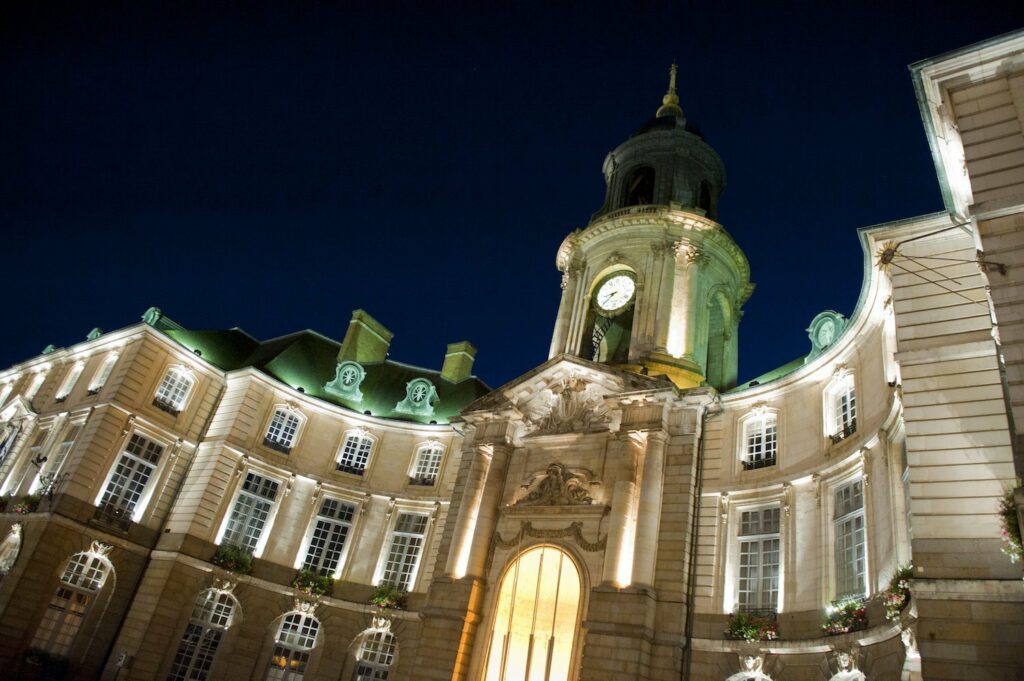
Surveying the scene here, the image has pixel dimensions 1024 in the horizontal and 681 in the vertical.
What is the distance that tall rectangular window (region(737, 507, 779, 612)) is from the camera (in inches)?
747

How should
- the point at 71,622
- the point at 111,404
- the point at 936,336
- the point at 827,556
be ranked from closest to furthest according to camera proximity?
the point at 936,336 < the point at 827,556 < the point at 71,622 < the point at 111,404

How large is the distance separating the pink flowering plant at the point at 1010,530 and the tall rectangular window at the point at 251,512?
22.6m

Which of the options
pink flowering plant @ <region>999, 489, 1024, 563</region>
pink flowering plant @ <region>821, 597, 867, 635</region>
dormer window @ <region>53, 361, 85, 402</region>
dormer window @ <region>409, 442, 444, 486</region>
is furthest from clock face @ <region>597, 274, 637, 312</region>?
dormer window @ <region>53, 361, 85, 402</region>

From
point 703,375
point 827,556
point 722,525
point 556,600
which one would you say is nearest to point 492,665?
point 556,600

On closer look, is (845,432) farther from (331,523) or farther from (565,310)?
(331,523)

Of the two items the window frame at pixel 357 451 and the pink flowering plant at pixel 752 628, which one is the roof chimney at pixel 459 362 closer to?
the window frame at pixel 357 451

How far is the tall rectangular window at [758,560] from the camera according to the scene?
62.2 feet

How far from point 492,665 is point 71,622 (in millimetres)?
13099

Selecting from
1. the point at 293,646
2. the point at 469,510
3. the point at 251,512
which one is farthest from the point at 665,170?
the point at 293,646

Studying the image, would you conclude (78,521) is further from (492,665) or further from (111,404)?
(492,665)

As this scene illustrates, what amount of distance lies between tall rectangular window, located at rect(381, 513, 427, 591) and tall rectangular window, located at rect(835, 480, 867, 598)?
14.7 meters

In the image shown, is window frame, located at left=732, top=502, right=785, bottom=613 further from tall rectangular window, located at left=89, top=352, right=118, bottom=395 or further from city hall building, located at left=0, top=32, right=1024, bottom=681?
tall rectangular window, located at left=89, top=352, right=118, bottom=395

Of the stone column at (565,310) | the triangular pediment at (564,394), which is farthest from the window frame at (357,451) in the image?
the stone column at (565,310)

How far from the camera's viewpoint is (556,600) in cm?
2111
